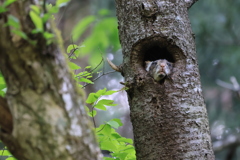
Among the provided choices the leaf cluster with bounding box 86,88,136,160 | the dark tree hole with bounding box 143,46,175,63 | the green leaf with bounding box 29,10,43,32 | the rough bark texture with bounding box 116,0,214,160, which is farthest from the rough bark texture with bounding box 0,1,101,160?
the dark tree hole with bounding box 143,46,175,63

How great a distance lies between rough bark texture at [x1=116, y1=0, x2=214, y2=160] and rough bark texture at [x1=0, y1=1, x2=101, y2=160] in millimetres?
1064

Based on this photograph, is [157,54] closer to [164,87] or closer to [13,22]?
[164,87]

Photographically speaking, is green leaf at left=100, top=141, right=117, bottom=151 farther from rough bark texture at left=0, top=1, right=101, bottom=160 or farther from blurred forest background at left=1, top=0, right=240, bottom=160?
blurred forest background at left=1, top=0, right=240, bottom=160

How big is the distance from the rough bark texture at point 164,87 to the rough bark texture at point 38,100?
1064mm

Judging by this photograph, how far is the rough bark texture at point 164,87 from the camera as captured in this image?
7.06 feet

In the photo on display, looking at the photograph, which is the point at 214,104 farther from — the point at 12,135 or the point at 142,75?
the point at 12,135

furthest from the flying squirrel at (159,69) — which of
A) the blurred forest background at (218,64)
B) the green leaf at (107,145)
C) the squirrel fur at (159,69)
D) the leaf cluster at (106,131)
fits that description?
the blurred forest background at (218,64)

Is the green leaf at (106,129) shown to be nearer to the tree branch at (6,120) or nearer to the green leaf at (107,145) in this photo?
the green leaf at (107,145)

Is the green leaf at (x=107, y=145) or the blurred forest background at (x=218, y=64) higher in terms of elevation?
the blurred forest background at (x=218, y=64)

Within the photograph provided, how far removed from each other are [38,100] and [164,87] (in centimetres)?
123

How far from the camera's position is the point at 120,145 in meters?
2.27

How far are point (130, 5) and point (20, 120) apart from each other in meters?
1.44

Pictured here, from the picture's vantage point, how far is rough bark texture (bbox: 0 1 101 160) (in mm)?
1122

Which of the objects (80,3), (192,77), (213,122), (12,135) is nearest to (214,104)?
(213,122)
